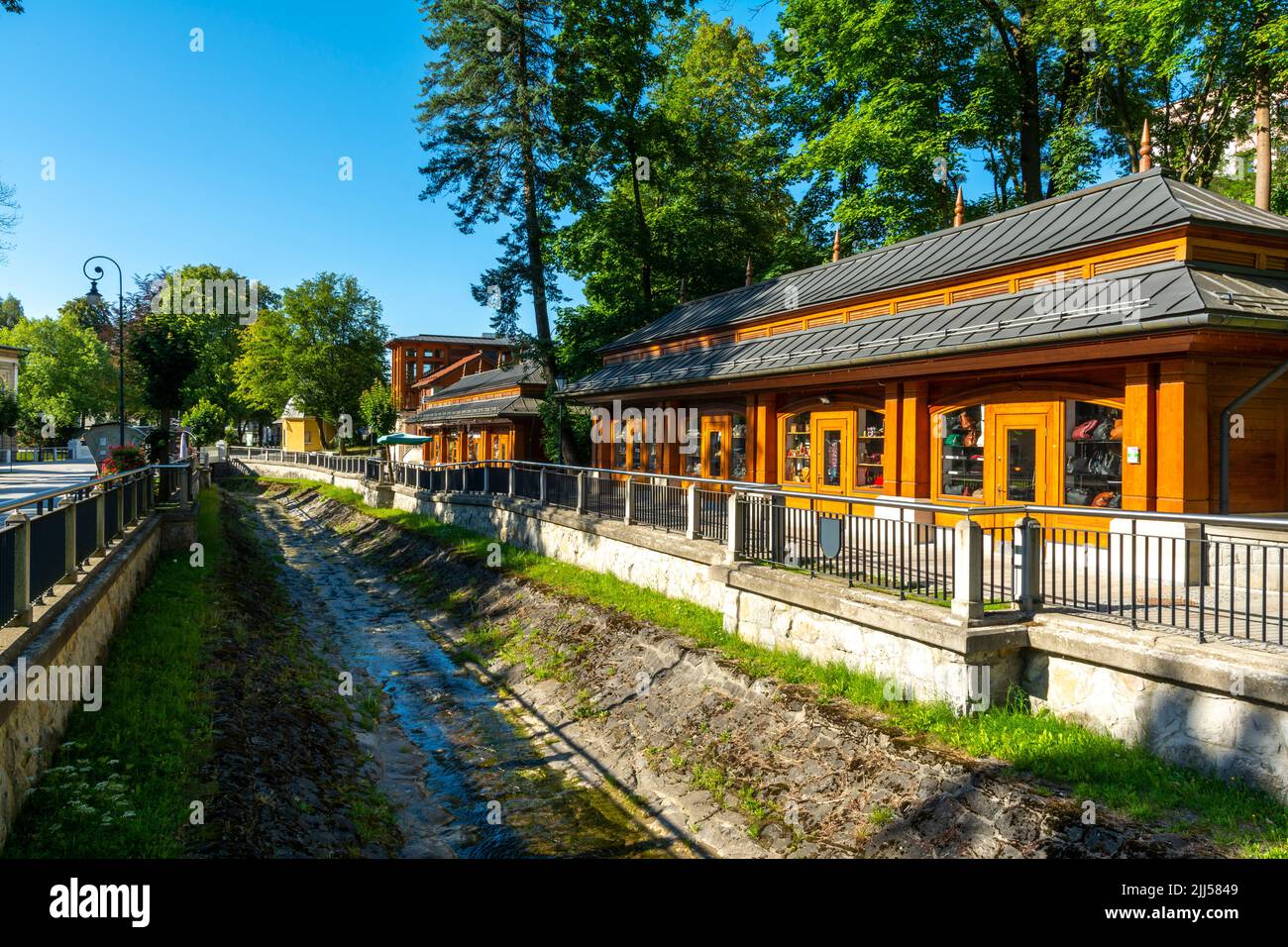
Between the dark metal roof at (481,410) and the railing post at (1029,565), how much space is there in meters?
22.9

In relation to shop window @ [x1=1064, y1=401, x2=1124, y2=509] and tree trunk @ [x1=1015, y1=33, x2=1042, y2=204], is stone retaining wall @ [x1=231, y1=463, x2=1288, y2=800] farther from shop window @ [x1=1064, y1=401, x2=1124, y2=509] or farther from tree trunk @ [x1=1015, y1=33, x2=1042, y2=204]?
tree trunk @ [x1=1015, y1=33, x2=1042, y2=204]

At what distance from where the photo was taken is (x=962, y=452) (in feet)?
41.4

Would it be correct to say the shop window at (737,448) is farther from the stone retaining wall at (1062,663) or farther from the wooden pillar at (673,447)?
the stone retaining wall at (1062,663)

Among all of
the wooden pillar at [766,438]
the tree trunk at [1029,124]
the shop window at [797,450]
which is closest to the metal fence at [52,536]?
the wooden pillar at [766,438]

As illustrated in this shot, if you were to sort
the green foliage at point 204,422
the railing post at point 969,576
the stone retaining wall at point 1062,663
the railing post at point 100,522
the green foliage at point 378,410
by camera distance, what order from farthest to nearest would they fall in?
the green foliage at point 204,422
the green foliage at point 378,410
the railing post at point 100,522
the railing post at point 969,576
the stone retaining wall at point 1062,663

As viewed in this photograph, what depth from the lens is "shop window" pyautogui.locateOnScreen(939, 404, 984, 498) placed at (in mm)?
12336

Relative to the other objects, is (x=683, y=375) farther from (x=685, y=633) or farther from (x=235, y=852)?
(x=235, y=852)

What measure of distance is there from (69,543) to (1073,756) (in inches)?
405

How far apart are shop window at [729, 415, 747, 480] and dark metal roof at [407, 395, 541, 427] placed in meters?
11.8

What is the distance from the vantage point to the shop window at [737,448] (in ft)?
60.2

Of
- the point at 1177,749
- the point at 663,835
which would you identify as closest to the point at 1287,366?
the point at 1177,749

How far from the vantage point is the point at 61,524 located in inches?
324

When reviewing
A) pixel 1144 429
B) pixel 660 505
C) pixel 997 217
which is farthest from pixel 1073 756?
pixel 997 217
